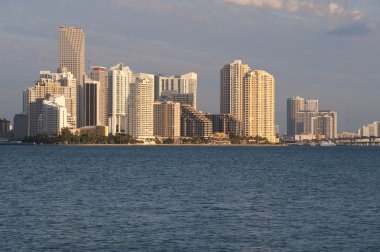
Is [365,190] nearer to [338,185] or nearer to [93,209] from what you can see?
[338,185]

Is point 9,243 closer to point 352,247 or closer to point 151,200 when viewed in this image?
point 352,247

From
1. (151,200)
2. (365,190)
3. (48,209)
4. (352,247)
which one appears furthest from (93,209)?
(365,190)

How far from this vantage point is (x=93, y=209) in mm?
48062

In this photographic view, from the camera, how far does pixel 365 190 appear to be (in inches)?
2566

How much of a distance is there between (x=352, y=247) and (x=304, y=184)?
3642 centimetres

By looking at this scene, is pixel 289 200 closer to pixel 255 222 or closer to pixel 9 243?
pixel 255 222

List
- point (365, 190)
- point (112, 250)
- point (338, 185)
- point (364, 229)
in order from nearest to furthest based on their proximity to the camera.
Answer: point (112, 250) < point (364, 229) < point (365, 190) < point (338, 185)

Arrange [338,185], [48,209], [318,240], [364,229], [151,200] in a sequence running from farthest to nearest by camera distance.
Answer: [338,185], [151,200], [48,209], [364,229], [318,240]

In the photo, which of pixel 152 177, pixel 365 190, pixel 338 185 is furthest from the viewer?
pixel 152 177

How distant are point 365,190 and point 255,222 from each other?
2527 cm

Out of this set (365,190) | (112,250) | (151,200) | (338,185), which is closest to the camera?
(112,250)

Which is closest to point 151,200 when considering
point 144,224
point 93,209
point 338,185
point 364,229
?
point 93,209

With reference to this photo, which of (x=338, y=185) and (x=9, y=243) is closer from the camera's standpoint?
(x=9, y=243)

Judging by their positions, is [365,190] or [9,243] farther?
[365,190]
